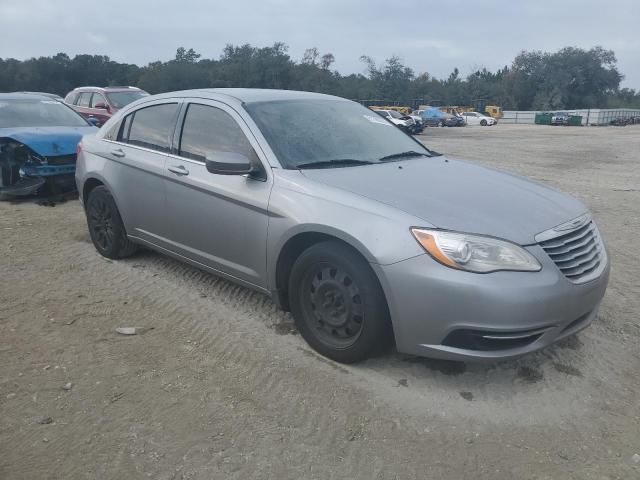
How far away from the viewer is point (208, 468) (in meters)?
2.64

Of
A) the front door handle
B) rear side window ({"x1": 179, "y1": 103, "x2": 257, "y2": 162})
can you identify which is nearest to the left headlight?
rear side window ({"x1": 179, "y1": 103, "x2": 257, "y2": 162})

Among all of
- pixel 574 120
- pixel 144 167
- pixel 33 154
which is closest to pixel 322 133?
pixel 144 167

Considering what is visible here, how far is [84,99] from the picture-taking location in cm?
1477

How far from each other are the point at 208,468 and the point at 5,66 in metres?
66.1

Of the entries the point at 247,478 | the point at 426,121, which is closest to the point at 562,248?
the point at 247,478

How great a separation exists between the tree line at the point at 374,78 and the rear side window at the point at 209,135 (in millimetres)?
53035

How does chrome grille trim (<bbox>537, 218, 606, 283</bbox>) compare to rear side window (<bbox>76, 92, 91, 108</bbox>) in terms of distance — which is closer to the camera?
chrome grille trim (<bbox>537, 218, 606, 283</bbox>)

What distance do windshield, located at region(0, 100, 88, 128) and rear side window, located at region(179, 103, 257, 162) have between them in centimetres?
541

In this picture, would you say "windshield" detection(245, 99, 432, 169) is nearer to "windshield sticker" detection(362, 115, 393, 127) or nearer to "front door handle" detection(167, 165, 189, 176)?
"windshield sticker" detection(362, 115, 393, 127)

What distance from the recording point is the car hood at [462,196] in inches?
125

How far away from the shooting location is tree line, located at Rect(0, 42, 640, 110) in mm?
60250

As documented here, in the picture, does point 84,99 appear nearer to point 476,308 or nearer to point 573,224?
point 573,224

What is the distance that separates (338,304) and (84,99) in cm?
1342

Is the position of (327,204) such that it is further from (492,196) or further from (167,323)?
(167,323)
